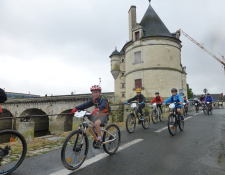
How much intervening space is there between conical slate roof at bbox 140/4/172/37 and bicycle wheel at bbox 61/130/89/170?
23262mm

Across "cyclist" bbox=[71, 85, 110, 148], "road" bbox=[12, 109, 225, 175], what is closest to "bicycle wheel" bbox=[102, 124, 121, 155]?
"road" bbox=[12, 109, 225, 175]

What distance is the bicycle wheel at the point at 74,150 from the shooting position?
304 cm

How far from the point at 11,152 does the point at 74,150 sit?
1.24 meters

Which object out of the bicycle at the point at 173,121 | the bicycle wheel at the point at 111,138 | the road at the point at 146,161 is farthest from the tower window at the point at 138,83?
the bicycle wheel at the point at 111,138

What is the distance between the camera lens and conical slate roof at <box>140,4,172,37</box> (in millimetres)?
24156

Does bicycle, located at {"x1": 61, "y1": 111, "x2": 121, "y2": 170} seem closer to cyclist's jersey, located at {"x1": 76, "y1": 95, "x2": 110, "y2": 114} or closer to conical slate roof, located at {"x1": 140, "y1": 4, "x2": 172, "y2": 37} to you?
cyclist's jersey, located at {"x1": 76, "y1": 95, "x2": 110, "y2": 114}

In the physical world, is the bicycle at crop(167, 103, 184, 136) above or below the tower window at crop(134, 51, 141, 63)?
below

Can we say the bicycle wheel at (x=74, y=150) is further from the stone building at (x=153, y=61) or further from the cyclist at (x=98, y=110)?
the stone building at (x=153, y=61)

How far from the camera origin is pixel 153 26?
25.1m

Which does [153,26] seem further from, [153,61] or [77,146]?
[77,146]

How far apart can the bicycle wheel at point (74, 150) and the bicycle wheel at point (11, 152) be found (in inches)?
37.0

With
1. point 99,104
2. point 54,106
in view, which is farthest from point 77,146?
point 54,106

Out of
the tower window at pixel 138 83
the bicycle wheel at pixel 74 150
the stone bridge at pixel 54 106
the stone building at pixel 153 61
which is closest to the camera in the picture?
the bicycle wheel at pixel 74 150

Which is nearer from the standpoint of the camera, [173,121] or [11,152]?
[11,152]
